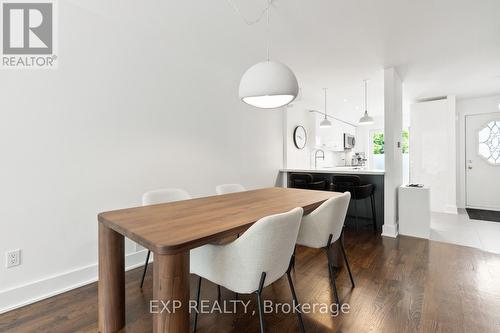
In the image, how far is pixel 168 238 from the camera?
1118 millimetres

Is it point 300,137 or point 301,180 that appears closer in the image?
point 301,180

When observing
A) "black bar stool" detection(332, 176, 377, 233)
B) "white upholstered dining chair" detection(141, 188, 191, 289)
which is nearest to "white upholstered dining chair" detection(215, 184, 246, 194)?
"white upholstered dining chair" detection(141, 188, 191, 289)

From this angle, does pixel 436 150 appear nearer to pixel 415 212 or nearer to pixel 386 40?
pixel 415 212

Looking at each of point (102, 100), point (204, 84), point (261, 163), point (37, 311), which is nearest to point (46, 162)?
point (102, 100)

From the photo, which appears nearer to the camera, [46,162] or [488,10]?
[46,162]

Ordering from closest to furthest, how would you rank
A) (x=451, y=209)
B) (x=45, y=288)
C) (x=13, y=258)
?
(x=13, y=258), (x=45, y=288), (x=451, y=209)

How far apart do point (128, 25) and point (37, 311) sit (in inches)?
103

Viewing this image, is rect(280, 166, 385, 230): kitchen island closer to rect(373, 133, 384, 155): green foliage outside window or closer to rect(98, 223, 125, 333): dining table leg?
rect(98, 223, 125, 333): dining table leg

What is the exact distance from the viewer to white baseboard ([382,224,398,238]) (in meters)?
3.54

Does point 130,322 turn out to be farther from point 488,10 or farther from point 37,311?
point 488,10

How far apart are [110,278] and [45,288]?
96 centimetres

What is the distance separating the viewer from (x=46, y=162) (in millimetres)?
2025

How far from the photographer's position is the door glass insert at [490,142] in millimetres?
5184

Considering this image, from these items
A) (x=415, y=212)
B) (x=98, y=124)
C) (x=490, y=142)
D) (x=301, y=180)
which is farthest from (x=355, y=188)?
(x=490, y=142)
